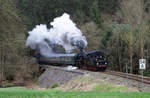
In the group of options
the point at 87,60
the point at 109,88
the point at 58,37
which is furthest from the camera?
the point at 58,37

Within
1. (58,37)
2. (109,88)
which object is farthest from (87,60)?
(109,88)

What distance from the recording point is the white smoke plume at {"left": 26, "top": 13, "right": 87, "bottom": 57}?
32.2m

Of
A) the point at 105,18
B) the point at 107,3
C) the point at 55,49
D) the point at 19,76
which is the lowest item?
the point at 19,76

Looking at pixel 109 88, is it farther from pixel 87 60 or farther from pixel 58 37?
pixel 58 37

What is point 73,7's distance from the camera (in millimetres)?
61094

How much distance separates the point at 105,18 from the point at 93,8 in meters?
3.54

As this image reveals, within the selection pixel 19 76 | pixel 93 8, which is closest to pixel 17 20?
pixel 19 76

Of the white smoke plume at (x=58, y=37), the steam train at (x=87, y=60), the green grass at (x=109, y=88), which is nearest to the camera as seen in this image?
the green grass at (x=109, y=88)

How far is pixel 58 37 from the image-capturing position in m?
37.3

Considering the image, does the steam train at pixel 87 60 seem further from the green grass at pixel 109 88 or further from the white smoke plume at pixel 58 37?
the green grass at pixel 109 88

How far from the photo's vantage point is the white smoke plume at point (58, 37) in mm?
32156

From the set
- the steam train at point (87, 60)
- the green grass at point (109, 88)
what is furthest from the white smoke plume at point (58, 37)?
the green grass at point (109, 88)

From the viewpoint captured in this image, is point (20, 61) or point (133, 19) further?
point (20, 61)

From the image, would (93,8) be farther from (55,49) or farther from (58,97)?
(58,97)
